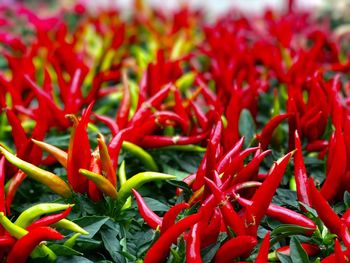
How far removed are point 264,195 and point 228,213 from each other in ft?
0.29

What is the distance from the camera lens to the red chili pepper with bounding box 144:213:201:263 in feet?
3.68

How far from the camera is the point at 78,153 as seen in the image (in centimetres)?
133

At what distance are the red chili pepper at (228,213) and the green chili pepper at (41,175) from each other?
37cm

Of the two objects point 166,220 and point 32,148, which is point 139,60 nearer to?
point 32,148

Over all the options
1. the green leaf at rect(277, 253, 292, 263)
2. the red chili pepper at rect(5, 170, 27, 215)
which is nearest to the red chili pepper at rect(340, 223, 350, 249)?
the green leaf at rect(277, 253, 292, 263)

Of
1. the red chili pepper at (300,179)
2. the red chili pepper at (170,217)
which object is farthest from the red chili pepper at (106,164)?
the red chili pepper at (300,179)

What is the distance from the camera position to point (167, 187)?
1.58m

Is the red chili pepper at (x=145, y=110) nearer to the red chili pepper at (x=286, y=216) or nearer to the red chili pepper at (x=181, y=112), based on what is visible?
the red chili pepper at (x=181, y=112)

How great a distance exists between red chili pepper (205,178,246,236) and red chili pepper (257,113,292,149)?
432mm

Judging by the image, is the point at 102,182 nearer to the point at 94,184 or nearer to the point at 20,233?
the point at 94,184

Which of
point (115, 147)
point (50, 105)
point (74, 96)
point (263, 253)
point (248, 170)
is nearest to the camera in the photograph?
point (263, 253)

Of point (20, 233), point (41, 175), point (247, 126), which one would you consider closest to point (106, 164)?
point (41, 175)

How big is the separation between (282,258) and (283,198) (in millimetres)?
260

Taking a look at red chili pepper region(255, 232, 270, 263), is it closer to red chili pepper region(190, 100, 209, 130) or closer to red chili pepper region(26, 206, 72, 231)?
red chili pepper region(26, 206, 72, 231)
